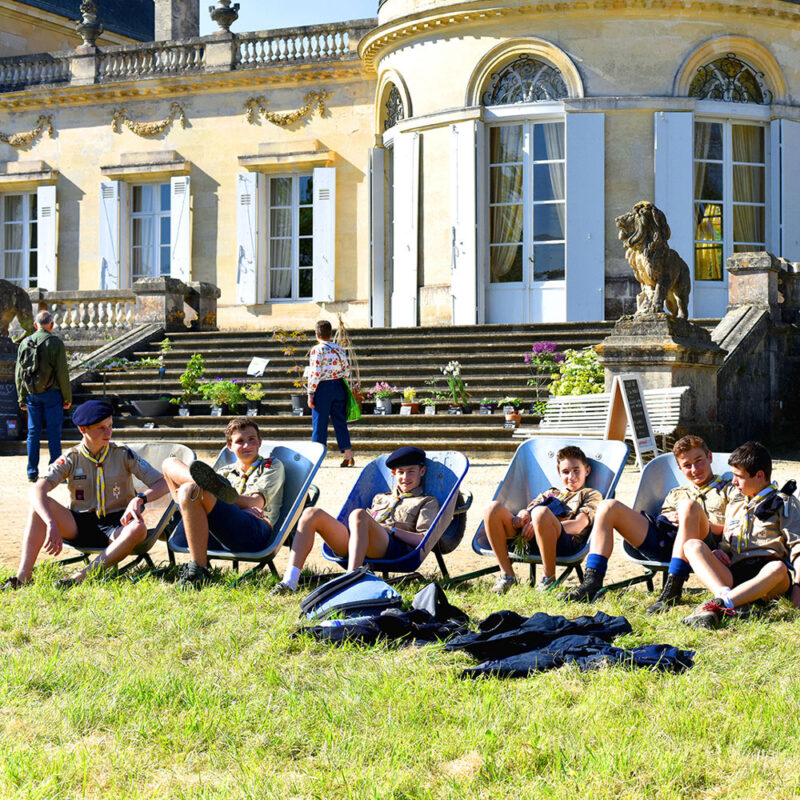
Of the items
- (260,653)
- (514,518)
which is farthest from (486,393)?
(260,653)

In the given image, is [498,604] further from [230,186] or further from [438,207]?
[230,186]

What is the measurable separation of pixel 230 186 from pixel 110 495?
1525cm

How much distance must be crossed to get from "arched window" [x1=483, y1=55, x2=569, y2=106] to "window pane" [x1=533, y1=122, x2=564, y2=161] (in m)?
0.38

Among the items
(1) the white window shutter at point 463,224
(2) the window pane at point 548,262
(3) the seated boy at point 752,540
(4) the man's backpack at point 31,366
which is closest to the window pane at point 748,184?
(2) the window pane at point 548,262

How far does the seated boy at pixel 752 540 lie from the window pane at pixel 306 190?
16.0 m

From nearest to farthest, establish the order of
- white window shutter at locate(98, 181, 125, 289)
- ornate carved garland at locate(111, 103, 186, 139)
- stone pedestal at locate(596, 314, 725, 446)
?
stone pedestal at locate(596, 314, 725, 446), ornate carved garland at locate(111, 103, 186, 139), white window shutter at locate(98, 181, 125, 289)

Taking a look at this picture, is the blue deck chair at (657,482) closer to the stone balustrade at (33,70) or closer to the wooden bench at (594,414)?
the wooden bench at (594,414)

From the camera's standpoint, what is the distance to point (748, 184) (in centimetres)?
1803

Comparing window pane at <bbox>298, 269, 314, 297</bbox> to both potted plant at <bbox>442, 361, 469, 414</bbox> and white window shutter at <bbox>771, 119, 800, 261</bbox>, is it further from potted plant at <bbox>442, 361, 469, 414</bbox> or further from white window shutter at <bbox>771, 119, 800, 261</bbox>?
white window shutter at <bbox>771, 119, 800, 261</bbox>

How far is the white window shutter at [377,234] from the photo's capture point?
1936 centimetres

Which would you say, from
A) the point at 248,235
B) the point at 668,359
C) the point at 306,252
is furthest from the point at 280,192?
the point at 668,359

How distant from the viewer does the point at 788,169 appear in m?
17.7

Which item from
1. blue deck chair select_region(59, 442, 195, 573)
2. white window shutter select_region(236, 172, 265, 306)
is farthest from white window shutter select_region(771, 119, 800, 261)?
blue deck chair select_region(59, 442, 195, 573)

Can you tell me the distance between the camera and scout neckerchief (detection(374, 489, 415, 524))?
20.9 ft
